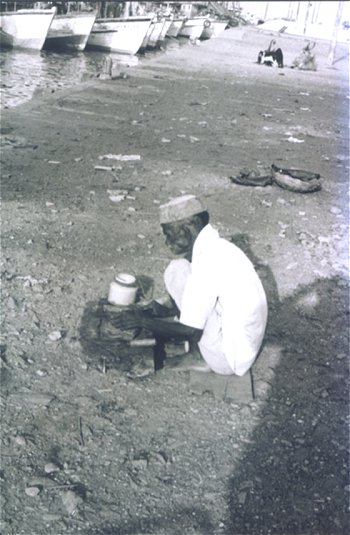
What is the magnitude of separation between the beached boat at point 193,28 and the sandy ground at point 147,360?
131 feet

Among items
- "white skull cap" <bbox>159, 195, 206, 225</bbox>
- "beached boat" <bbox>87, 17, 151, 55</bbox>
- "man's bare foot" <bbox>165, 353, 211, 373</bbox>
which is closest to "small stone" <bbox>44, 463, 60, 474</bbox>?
"man's bare foot" <bbox>165, 353, 211, 373</bbox>

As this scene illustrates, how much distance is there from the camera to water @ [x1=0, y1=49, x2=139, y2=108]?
12443 millimetres

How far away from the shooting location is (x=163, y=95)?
12.5 meters

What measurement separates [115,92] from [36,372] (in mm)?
10190

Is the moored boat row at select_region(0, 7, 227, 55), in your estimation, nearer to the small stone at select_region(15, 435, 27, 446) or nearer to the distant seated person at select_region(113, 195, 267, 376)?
the distant seated person at select_region(113, 195, 267, 376)

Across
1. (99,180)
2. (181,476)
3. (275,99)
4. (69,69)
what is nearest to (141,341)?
(181,476)

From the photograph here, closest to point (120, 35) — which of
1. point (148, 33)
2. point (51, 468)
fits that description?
point (148, 33)

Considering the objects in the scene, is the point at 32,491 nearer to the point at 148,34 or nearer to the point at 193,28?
the point at 148,34

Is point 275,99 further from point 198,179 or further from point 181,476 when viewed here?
point 181,476

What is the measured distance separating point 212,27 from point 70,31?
99.8ft

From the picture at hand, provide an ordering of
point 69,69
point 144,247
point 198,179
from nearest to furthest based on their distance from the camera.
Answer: point 144,247 → point 198,179 → point 69,69

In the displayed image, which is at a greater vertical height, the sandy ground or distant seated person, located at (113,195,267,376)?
distant seated person, located at (113,195,267,376)

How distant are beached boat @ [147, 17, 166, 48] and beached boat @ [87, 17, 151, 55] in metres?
3.28

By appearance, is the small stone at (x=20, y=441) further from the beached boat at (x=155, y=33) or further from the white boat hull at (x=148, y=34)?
the beached boat at (x=155, y=33)
